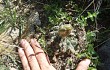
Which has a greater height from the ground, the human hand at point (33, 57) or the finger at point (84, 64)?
the human hand at point (33, 57)

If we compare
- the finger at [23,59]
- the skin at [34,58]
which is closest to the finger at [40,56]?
the skin at [34,58]

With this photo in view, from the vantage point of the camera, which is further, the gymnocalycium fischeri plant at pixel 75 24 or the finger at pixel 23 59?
the gymnocalycium fischeri plant at pixel 75 24

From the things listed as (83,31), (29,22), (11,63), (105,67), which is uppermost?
(29,22)

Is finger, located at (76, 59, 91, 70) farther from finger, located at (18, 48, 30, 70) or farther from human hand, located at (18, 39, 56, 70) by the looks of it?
finger, located at (18, 48, 30, 70)

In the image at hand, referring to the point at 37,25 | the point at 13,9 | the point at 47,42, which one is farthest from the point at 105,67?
the point at 13,9

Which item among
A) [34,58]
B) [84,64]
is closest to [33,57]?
[34,58]

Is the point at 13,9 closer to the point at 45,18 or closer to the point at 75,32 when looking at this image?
the point at 45,18

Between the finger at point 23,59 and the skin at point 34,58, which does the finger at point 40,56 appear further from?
the finger at point 23,59
